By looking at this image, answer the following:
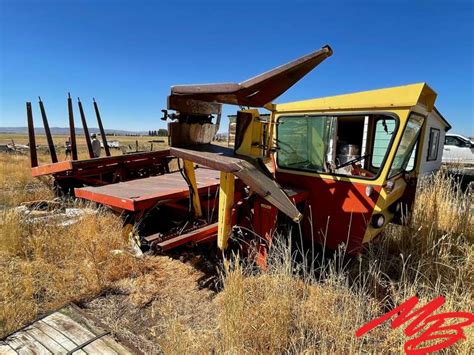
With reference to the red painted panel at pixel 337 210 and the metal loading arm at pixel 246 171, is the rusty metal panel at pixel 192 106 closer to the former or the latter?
the metal loading arm at pixel 246 171

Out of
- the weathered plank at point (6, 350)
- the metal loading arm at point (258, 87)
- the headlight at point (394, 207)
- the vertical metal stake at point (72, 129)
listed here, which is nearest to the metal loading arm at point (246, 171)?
the metal loading arm at point (258, 87)

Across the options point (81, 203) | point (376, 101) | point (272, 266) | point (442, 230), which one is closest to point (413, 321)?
point (272, 266)

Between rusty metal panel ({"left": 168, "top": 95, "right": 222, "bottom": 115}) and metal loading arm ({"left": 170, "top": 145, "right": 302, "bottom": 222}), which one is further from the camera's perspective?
rusty metal panel ({"left": 168, "top": 95, "right": 222, "bottom": 115})

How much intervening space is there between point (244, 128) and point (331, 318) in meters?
1.86

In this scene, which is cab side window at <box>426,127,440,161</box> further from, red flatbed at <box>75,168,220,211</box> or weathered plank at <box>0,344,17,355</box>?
weathered plank at <box>0,344,17,355</box>

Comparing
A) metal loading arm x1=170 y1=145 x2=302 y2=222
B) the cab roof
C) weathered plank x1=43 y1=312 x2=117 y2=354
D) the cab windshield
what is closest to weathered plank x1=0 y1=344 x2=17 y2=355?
weathered plank x1=43 y1=312 x2=117 y2=354

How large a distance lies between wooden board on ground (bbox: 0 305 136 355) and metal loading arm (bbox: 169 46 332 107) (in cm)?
212

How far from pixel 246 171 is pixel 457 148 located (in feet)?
55.9

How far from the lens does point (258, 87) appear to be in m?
2.57

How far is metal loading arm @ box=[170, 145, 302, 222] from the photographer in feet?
8.26

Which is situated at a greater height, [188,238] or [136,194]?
[136,194]

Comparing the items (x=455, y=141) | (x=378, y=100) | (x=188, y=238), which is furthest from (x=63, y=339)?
(x=455, y=141)

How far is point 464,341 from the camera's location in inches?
81.3

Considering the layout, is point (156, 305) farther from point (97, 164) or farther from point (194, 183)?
point (97, 164)
